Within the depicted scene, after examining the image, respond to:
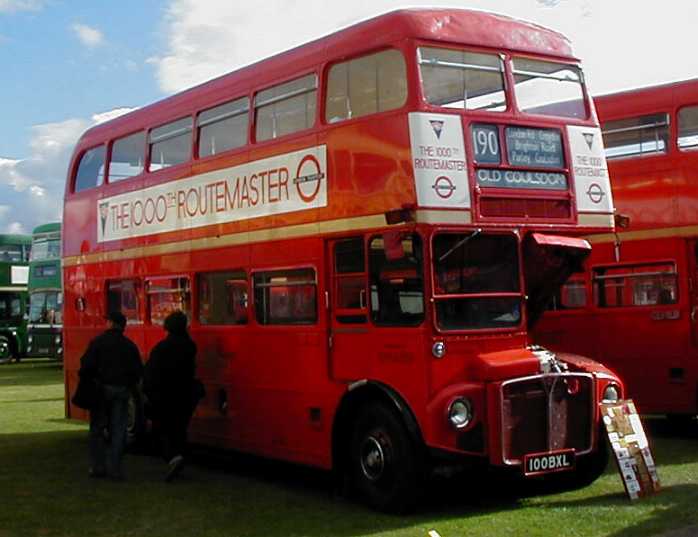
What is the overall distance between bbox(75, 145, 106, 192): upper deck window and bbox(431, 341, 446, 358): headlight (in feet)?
25.0

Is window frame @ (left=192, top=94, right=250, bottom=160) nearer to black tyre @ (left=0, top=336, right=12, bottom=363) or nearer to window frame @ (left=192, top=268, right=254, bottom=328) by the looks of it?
window frame @ (left=192, top=268, right=254, bottom=328)

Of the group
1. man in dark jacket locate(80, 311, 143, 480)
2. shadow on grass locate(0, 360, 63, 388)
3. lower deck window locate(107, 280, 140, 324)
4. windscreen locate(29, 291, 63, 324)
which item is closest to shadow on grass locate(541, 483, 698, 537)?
man in dark jacket locate(80, 311, 143, 480)

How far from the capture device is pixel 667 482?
11391mm

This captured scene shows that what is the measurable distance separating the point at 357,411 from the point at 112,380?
3220mm

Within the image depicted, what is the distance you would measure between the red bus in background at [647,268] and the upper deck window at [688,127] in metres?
0.01

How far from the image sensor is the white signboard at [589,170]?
36.1 feet

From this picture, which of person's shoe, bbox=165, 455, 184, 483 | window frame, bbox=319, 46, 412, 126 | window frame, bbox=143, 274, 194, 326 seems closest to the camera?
window frame, bbox=319, 46, 412, 126

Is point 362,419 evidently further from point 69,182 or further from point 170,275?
point 69,182

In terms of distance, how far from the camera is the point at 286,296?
11.9 meters

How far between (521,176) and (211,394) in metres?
4.88

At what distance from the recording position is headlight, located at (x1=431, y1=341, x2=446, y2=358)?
32.1 ft

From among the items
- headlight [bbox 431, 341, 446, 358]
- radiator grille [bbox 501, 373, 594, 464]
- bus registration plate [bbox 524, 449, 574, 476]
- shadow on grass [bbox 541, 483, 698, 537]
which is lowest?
shadow on grass [bbox 541, 483, 698, 537]

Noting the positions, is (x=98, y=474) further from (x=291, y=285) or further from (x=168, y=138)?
(x=168, y=138)

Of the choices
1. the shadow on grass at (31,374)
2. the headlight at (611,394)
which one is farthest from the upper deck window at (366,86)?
the shadow on grass at (31,374)
